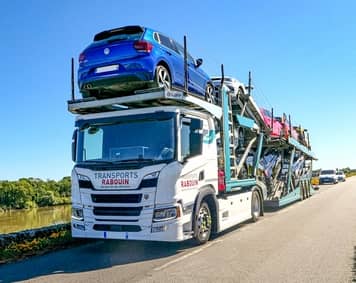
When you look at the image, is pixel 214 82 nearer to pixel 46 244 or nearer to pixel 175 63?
pixel 175 63

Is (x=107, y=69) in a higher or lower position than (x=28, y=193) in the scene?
higher

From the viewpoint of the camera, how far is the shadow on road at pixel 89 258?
6410mm

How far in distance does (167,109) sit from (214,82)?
3.69 m

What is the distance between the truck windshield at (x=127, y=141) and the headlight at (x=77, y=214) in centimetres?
96

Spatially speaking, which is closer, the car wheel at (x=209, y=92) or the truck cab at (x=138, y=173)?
the truck cab at (x=138, y=173)

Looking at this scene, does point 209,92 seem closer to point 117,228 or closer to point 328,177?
point 117,228

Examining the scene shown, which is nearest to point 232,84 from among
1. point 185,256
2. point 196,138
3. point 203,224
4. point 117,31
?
point 196,138

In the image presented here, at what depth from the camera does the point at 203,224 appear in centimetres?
796

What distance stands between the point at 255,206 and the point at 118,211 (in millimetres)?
5806

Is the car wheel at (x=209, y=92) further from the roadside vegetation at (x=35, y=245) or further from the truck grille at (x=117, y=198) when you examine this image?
the roadside vegetation at (x=35, y=245)

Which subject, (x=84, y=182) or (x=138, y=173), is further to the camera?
(x=84, y=182)

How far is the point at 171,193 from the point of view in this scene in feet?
22.9

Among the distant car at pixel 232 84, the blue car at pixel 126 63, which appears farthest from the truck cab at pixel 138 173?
the distant car at pixel 232 84

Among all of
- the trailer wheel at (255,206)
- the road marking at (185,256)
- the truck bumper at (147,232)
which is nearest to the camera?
the road marking at (185,256)
